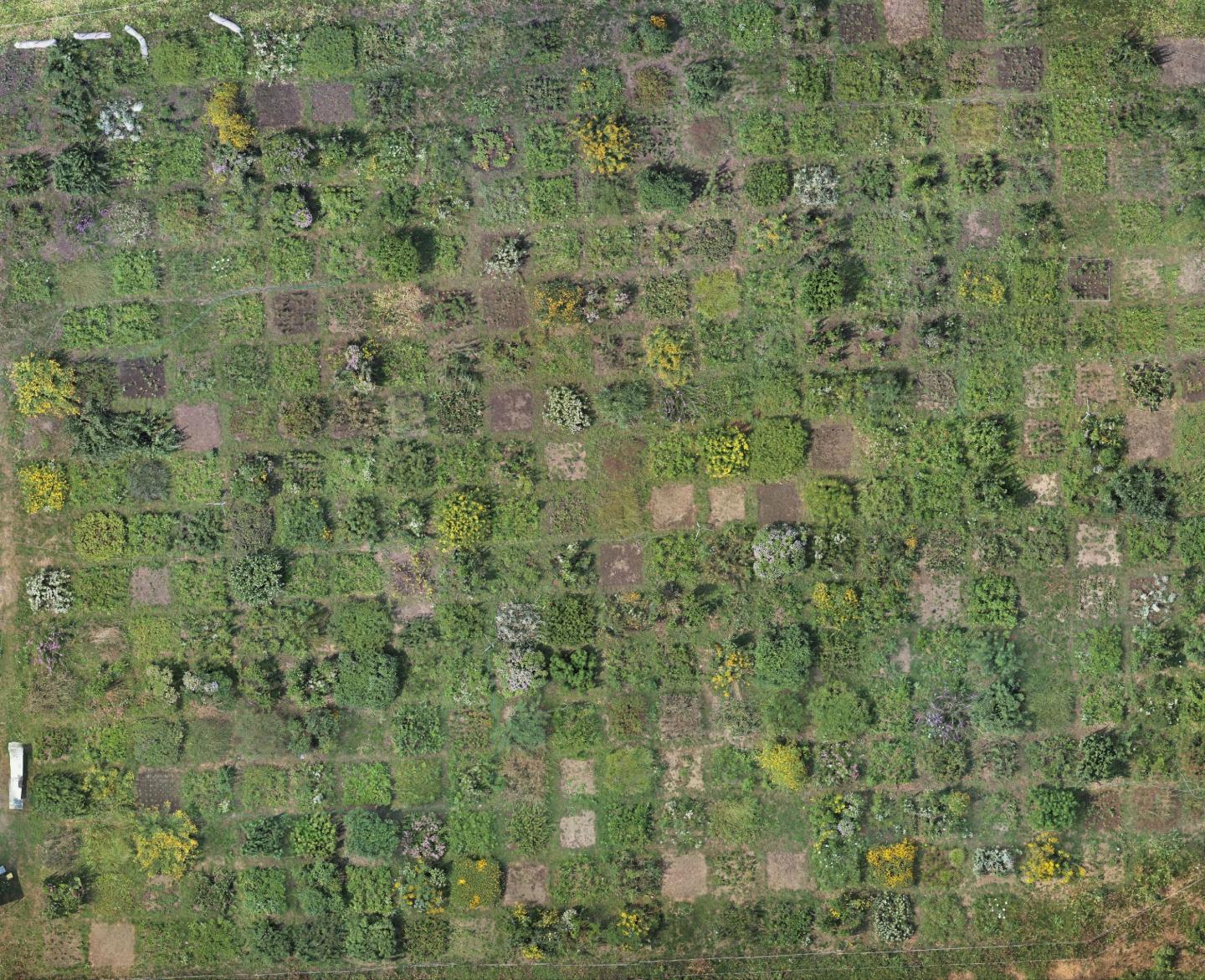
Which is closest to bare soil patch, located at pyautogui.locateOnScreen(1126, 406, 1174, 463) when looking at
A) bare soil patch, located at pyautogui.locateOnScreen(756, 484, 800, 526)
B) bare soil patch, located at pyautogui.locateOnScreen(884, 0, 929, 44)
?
bare soil patch, located at pyautogui.locateOnScreen(756, 484, 800, 526)

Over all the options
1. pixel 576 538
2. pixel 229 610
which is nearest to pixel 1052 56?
pixel 576 538

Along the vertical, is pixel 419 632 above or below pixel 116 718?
above

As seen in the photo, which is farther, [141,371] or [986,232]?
[141,371]

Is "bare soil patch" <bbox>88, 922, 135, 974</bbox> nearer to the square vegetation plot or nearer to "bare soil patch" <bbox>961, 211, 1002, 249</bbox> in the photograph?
the square vegetation plot

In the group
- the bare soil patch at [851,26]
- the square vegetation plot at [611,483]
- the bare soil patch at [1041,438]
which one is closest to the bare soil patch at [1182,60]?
the square vegetation plot at [611,483]

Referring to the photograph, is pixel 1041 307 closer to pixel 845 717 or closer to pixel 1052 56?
pixel 1052 56

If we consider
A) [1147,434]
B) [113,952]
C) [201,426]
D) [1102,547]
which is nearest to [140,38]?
[201,426]

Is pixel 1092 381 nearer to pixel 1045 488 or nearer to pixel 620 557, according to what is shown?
pixel 1045 488
